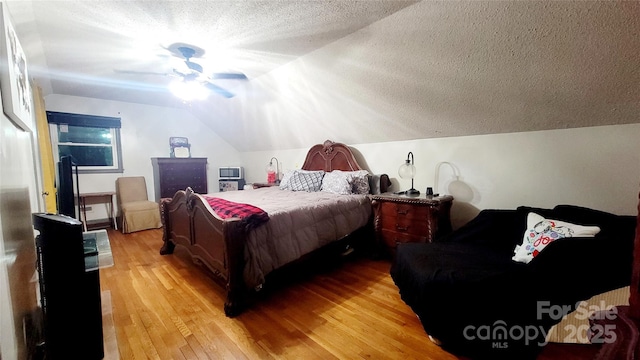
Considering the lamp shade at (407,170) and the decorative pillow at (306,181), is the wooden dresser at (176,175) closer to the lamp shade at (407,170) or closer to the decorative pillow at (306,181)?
the decorative pillow at (306,181)

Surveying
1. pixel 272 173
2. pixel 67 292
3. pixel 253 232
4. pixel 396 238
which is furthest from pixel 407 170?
pixel 67 292

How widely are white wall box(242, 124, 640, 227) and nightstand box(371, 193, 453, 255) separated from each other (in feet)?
1.17

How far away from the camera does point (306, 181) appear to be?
3678mm

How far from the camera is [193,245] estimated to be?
2492mm

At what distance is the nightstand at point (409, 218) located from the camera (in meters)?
2.53

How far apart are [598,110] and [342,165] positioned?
256 centimetres

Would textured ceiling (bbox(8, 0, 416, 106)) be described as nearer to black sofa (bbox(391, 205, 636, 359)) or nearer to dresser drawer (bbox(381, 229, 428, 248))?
A: black sofa (bbox(391, 205, 636, 359))

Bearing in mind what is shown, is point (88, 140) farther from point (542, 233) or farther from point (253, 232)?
point (542, 233)

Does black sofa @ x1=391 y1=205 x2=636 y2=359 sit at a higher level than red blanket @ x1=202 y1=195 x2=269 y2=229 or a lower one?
lower

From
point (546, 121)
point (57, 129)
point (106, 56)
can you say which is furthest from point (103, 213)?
point (546, 121)

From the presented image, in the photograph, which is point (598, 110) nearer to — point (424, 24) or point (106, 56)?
Answer: point (424, 24)

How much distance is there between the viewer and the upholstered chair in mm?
4000

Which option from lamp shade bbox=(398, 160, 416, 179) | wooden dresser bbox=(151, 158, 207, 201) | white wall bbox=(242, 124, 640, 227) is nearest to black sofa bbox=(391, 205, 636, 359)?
white wall bbox=(242, 124, 640, 227)

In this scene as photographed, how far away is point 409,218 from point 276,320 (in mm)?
1628
